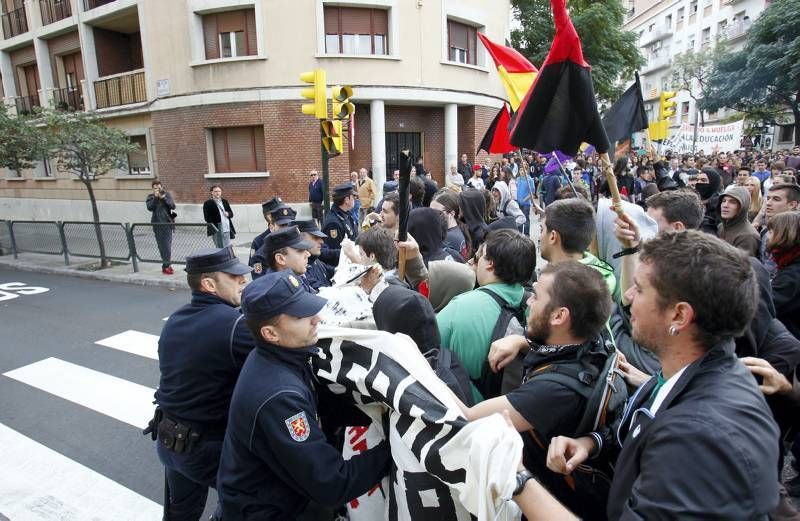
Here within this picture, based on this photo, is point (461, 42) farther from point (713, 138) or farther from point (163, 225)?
point (163, 225)

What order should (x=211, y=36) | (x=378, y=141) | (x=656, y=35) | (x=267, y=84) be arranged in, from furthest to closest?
(x=656, y=35)
(x=378, y=141)
(x=211, y=36)
(x=267, y=84)

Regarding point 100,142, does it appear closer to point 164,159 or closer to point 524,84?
point 164,159

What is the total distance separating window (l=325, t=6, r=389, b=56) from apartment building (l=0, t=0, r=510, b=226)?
3cm

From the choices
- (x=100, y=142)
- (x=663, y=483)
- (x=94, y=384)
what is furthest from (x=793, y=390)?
(x=100, y=142)

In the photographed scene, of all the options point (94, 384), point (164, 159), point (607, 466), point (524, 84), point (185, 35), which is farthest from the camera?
point (164, 159)

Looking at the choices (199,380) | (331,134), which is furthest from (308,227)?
(331,134)

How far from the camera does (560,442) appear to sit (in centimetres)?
166

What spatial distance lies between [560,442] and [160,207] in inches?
437

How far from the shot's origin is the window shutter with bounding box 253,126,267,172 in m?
16.8

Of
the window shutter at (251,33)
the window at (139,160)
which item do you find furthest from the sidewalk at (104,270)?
the window shutter at (251,33)

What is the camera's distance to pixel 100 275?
1090 cm

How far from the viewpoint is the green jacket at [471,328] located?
241 cm

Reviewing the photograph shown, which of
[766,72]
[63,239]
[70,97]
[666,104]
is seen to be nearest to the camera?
[63,239]

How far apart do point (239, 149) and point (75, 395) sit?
42.9ft
